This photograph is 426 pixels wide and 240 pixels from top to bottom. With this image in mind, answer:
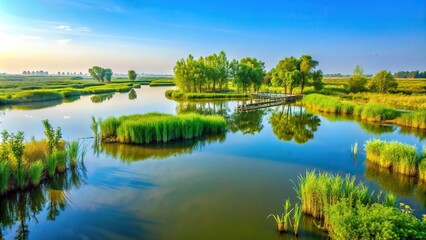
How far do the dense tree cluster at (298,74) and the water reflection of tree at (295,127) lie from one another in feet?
79.5

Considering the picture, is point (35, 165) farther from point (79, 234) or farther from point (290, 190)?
point (290, 190)

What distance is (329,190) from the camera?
26.8ft

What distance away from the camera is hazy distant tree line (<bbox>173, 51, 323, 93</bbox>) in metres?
54.4

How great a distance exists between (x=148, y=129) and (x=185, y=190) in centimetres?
747

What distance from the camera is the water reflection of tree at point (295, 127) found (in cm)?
2019

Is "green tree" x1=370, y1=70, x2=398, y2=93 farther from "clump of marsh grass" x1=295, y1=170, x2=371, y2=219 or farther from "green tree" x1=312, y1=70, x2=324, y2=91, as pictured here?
"clump of marsh grass" x1=295, y1=170, x2=371, y2=219

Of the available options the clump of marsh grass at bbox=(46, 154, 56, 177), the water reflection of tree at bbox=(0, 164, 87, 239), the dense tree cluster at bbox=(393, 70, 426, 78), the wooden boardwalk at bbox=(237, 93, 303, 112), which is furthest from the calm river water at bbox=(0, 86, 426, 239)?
the dense tree cluster at bbox=(393, 70, 426, 78)

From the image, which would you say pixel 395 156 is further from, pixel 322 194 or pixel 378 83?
pixel 378 83

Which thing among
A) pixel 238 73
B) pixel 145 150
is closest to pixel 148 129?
pixel 145 150

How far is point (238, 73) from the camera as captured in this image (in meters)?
54.9

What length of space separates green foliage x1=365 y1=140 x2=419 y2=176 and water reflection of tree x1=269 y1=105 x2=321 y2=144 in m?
5.37

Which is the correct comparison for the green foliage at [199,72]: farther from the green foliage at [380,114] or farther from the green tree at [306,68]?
the green foliage at [380,114]

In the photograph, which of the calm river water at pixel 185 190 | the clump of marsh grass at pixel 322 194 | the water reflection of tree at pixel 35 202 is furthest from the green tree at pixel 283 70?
the water reflection of tree at pixel 35 202

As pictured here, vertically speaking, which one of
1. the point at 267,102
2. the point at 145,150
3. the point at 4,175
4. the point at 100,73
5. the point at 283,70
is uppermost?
the point at 100,73
